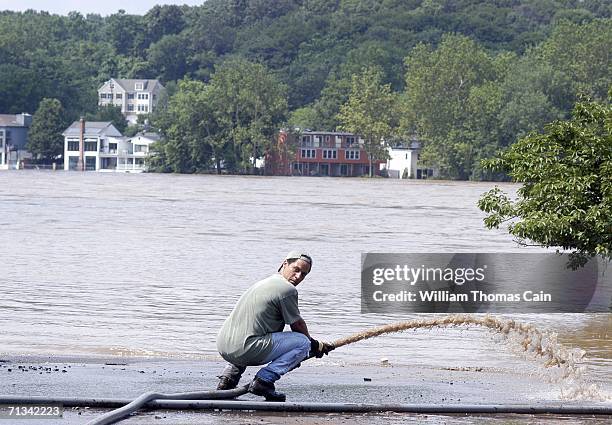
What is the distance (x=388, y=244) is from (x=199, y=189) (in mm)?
71701

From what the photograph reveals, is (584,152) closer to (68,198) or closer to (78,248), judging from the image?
(78,248)

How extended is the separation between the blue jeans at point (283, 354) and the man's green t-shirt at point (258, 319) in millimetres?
72

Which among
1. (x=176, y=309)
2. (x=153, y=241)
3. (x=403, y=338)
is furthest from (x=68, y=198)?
(x=403, y=338)

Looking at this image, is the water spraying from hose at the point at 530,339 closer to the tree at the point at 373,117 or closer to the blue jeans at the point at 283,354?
the blue jeans at the point at 283,354

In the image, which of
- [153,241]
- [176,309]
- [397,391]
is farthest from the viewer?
[153,241]

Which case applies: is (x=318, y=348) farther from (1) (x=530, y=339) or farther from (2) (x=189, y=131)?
(2) (x=189, y=131)

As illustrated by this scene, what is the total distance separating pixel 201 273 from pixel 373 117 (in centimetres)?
15784

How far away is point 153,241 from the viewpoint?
55.2m

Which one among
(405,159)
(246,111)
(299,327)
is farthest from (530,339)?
(405,159)

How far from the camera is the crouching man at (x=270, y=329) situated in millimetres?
12539

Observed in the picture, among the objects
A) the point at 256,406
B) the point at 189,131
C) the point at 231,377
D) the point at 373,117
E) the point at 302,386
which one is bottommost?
the point at 302,386

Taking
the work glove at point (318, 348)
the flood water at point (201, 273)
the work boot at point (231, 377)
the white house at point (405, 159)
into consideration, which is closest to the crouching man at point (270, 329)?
the work glove at point (318, 348)

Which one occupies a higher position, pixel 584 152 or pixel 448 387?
pixel 584 152

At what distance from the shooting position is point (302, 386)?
565 inches
